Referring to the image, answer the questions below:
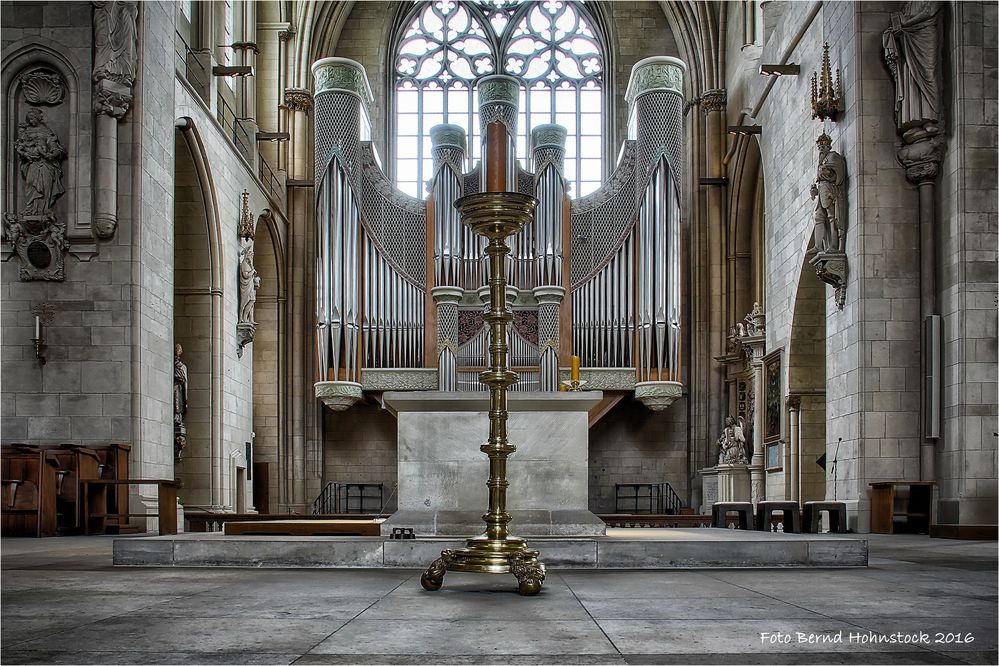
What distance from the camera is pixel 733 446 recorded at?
61.9 ft

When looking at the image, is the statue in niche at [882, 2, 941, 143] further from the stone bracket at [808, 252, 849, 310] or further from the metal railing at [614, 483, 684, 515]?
the metal railing at [614, 483, 684, 515]

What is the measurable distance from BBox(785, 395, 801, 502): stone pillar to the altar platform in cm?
934

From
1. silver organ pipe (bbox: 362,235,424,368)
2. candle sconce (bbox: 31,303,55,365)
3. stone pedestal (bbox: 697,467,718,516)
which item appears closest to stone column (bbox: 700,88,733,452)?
stone pedestal (bbox: 697,467,718,516)

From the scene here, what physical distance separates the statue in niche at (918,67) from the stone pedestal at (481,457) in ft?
19.1

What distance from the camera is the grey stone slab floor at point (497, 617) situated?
3266mm

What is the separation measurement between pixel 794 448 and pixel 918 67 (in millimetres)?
5976

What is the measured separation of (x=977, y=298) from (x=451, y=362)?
986cm

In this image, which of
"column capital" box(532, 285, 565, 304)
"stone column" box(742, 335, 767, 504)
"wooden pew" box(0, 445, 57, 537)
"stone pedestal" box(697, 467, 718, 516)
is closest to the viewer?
"wooden pew" box(0, 445, 57, 537)

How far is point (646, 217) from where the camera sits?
20.1 meters

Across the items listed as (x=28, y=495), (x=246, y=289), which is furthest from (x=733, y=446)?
(x=28, y=495)

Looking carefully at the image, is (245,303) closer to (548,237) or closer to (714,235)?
(548,237)

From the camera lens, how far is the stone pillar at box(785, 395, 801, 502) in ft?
51.6

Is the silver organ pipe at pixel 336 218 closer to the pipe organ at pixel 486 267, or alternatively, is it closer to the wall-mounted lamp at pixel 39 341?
the pipe organ at pixel 486 267

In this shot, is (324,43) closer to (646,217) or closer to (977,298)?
(646,217)
